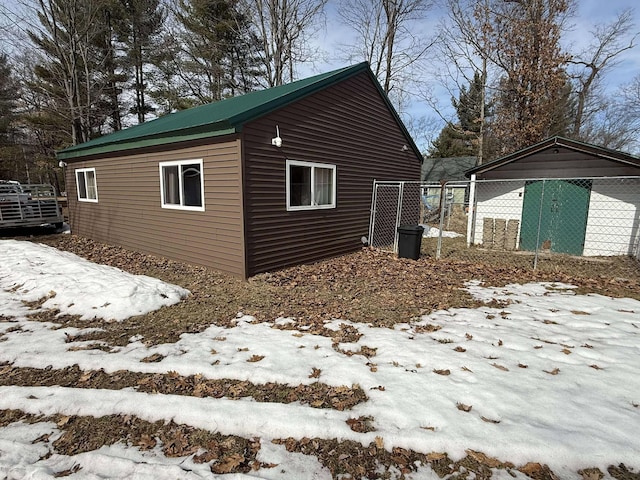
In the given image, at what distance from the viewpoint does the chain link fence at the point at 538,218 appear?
8656 millimetres

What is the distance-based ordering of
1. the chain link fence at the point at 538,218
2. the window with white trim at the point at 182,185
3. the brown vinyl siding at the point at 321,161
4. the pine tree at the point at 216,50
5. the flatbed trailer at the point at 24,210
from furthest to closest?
the pine tree at the point at 216,50
the flatbed trailer at the point at 24,210
the chain link fence at the point at 538,218
the window with white trim at the point at 182,185
the brown vinyl siding at the point at 321,161

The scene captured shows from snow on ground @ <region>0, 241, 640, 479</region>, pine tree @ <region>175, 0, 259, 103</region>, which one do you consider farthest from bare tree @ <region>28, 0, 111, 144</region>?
snow on ground @ <region>0, 241, 640, 479</region>

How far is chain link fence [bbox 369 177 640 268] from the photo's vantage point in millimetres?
8656

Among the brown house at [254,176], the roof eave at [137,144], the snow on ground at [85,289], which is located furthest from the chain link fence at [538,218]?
the snow on ground at [85,289]

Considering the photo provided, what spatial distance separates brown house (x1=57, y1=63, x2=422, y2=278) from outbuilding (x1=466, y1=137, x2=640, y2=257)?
355 centimetres

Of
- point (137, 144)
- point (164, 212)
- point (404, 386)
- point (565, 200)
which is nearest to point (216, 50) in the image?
point (137, 144)

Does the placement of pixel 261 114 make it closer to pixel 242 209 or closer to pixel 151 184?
pixel 242 209

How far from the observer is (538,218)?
955 centimetres

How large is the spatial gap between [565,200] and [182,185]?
1057 centimetres

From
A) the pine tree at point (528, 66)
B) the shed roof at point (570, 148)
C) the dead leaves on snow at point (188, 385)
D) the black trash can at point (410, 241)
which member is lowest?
the dead leaves on snow at point (188, 385)

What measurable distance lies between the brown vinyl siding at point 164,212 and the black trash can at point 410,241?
4.43m

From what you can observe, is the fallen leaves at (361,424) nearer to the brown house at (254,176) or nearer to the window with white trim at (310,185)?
the brown house at (254,176)

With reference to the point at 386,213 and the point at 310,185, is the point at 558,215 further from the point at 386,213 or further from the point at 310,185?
the point at 310,185

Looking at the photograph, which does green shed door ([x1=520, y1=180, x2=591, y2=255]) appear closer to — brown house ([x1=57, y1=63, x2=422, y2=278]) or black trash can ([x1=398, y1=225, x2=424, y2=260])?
black trash can ([x1=398, y1=225, x2=424, y2=260])
